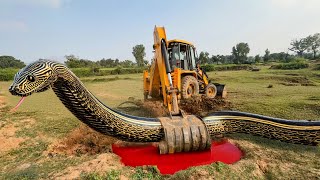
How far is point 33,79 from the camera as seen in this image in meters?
3.37

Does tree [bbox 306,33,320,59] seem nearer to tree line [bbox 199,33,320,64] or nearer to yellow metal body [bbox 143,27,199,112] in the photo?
tree line [bbox 199,33,320,64]

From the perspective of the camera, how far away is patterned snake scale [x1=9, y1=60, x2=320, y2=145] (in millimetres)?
3434

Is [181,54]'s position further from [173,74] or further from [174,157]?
[174,157]

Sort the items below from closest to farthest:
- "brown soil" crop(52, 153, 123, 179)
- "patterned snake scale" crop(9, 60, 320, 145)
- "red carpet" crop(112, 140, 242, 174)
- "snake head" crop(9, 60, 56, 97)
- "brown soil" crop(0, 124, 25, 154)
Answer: "snake head" crop(9, 60, 56, 97)
"patterned snake scale" crop(9, 60, 320, 145)
"brown soil" crop(52, 153, 123, 179)
"red carpet" crop(112, 140, 242, 174)
"brown soil" crop(0, 124, 25, 154)

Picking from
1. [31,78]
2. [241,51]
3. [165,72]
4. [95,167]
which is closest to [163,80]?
[165,72]

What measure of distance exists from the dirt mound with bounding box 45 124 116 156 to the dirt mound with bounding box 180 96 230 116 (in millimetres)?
3641

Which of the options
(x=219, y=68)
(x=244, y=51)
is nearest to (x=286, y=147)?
(x=219, y=68)

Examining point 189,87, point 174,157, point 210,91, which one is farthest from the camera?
point 210,91

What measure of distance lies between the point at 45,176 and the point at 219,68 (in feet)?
122

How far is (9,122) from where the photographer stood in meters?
8.18

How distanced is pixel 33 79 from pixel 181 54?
6.36 m

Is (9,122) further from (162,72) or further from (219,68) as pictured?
Result: (219,68)

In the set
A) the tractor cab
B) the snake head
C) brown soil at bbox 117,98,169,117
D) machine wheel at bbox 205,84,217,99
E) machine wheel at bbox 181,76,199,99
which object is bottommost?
brown soil at bbox 117,98,169,117

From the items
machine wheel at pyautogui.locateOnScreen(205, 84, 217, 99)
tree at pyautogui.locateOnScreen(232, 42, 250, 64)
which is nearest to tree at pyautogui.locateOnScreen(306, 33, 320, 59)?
tree at pyautogui.locateOnScreen(232, 42, 250, 64)
